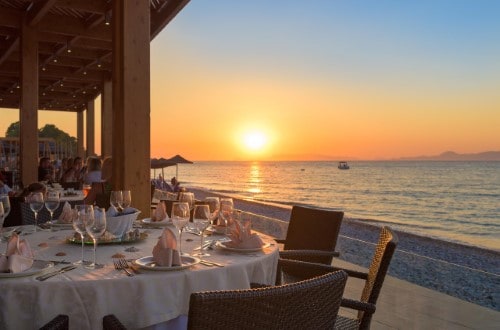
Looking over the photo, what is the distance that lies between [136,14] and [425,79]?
2596 centimetres

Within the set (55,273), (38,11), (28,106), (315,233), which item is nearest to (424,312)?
(315,233)

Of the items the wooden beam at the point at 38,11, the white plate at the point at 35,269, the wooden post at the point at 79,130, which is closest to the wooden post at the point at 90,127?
the wooden post at the point at 79,130

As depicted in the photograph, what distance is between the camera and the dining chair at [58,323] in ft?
4.91

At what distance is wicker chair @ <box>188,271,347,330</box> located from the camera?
3.64 ft

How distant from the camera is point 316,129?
144 feet

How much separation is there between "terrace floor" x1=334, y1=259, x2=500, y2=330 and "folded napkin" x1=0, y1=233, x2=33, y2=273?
2550mm

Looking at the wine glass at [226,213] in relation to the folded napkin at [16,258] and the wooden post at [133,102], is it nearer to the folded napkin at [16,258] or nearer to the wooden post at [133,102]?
the folded napkin at [16,258]

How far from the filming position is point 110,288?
1.70m

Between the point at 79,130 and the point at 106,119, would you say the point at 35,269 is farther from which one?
the point at 79,130

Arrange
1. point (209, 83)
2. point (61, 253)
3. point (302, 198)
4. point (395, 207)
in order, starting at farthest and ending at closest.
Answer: point (302, 198), point (395, 207), point (209, 83), point (61, 253)

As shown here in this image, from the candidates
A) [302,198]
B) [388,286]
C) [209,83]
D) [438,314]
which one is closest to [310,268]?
[438,314]

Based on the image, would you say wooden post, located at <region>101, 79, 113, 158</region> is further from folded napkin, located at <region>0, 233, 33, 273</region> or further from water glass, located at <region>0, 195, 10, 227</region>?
folded napkin, located at <region>0, 233, 33, 273</region>

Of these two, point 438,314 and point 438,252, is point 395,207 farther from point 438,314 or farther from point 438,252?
point 438,314

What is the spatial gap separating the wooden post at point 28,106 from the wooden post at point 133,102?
4.52 m
